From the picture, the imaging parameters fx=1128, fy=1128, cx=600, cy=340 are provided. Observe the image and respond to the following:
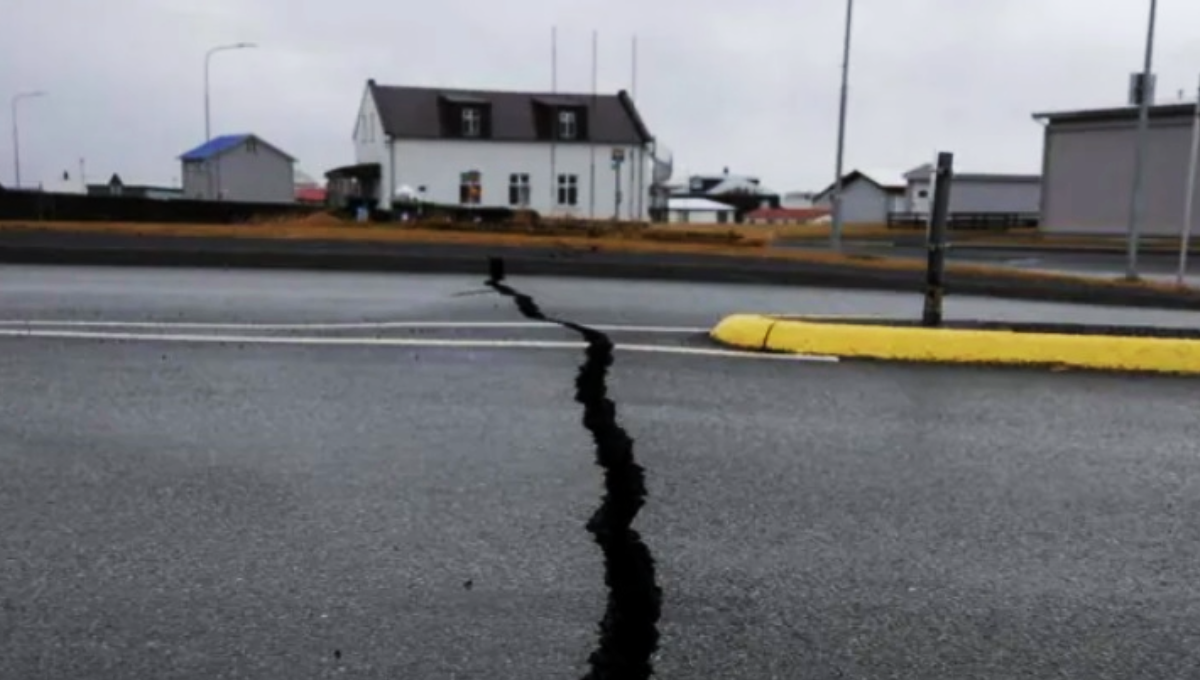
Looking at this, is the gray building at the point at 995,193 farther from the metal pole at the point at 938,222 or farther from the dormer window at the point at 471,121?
the metal pole at the point at 938,222

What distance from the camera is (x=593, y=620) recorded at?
326 centimetres

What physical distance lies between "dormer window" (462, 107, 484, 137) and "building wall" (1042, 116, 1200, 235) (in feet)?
98.2

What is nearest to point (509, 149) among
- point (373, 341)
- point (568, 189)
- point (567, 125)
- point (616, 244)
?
point (567, 125)

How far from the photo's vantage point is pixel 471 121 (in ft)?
201

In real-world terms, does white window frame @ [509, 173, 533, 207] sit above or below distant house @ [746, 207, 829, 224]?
above

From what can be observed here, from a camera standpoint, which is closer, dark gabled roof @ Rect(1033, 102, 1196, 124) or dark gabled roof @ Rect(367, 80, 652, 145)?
dark gabled roof @ Rect(1033, 102, 1196, 124)

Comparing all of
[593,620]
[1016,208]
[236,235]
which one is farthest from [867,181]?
[593,620]

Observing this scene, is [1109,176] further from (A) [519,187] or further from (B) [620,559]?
(B) [620,559]

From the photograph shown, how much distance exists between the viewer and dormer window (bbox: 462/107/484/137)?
6103 centimetres

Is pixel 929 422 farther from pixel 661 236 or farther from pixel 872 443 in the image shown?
pixel 661 236

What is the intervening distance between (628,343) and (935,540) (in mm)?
4845

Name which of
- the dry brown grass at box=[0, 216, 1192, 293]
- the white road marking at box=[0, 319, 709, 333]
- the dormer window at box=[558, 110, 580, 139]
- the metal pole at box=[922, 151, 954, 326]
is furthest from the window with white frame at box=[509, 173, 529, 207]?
the metal pole at box=[922, 151, 954, 326]

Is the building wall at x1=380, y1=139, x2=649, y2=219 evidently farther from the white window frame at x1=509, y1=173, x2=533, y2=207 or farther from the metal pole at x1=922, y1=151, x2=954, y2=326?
the metal pole at x1=922, y1=151, x2=954, y2=326

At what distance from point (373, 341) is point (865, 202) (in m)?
78.2
